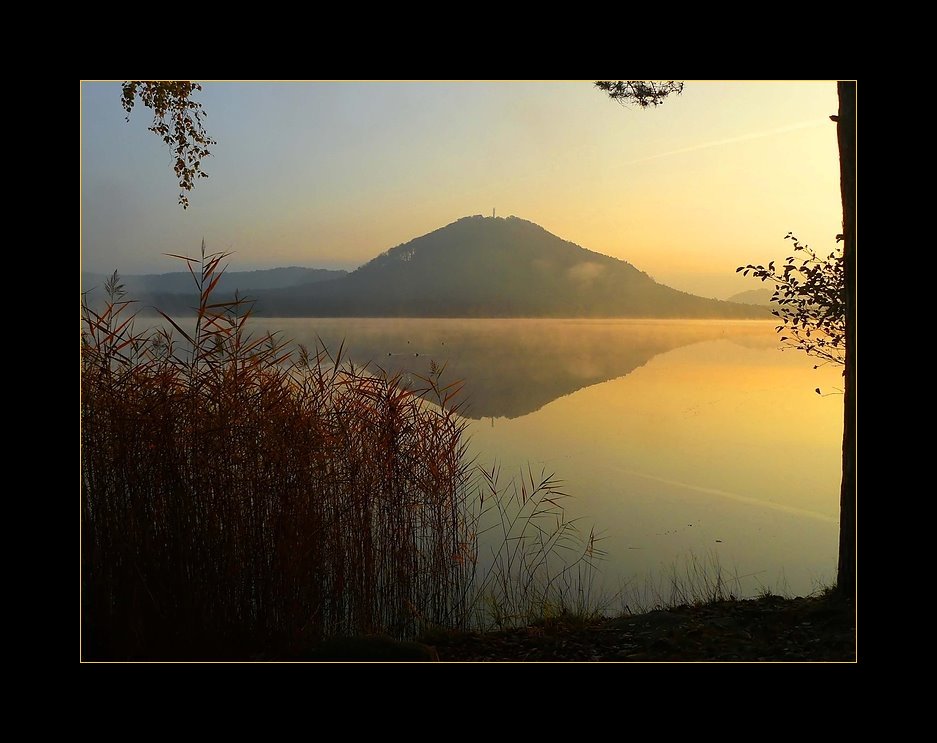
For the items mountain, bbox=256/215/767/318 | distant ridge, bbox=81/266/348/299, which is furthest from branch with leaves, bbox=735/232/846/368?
distant ridge, bbox=81/266/348/299

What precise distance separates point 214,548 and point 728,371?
11.4 ft

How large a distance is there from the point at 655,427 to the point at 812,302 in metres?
1.29

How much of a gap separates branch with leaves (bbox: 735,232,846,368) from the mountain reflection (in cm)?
24

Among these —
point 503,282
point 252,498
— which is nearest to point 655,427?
point 503,282

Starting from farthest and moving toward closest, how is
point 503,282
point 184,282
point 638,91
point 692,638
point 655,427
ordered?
point 503,282 < point 655,427 < point 638,91 < point 184,282 < point 692,638

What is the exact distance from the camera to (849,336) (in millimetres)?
3221

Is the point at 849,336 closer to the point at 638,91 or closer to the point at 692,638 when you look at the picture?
the point at 692,638

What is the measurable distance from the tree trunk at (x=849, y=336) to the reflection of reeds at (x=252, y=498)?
4.76 ft

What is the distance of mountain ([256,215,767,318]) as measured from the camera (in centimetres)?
A: 468

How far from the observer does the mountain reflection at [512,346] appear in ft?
12.2

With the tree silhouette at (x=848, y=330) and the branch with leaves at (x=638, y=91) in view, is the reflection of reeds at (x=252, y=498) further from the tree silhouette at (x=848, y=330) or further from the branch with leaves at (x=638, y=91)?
the branch with leaves at (x=638, y=91)

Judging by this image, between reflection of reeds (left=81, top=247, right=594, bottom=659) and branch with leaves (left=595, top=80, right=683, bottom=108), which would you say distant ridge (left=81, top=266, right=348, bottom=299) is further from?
branch with leaves (left=595, top=80, right=683, bottom=108)

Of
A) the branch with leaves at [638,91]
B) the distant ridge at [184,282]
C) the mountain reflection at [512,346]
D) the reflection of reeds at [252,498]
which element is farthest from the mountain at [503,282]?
the reflection of reeds at [252,498]
